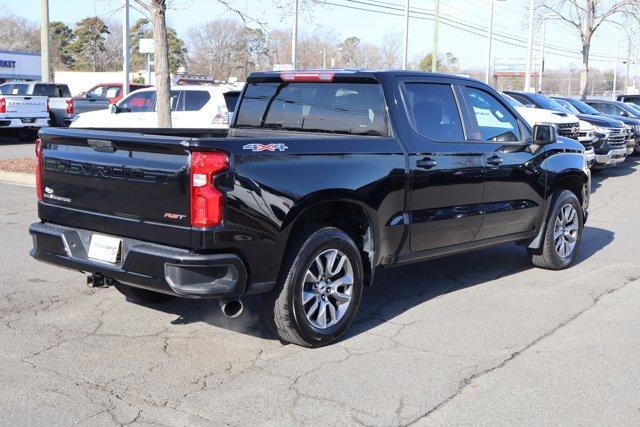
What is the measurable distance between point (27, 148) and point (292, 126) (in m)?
16.3

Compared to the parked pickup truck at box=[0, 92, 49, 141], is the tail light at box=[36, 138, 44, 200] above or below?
below

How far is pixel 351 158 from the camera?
16.7 feet

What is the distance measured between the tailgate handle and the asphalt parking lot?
1.35 metres

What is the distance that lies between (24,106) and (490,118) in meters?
18.0

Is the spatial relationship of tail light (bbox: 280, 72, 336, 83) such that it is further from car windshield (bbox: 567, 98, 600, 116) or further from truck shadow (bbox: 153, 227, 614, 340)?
car windshield (bbox: 567, 98, 600, 116)

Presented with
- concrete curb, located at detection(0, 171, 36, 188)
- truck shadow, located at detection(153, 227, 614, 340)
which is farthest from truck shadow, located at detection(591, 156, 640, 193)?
concrete curb, located at detection(0, 171, 36, 188)

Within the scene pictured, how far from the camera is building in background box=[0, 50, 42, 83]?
1818 inches

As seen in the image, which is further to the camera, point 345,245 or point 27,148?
point 27,148

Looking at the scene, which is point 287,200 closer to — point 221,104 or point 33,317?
point 33,317

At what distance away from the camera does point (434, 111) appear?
5.96 meters

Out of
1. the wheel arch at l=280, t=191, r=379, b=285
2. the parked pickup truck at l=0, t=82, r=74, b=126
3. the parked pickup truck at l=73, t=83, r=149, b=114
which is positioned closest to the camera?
the wheel arch at l=280, t=191, r=379, b=285

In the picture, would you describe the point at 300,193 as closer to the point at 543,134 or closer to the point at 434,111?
the point at 434,111

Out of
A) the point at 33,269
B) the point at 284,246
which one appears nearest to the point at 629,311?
the point at 284,246

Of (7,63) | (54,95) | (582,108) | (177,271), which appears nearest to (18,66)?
(7,63)
